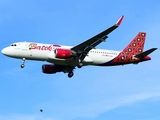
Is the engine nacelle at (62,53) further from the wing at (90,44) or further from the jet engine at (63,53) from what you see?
the wing at (90,44)

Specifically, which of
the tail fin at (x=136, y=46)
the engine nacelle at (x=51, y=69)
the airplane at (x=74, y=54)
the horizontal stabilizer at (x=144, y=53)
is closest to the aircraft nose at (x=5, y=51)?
the airplane at (x=74, y=54)

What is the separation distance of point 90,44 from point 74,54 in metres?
2.95

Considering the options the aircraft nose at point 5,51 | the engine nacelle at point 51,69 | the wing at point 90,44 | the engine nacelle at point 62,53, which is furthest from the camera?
the engine nacelle at point 51,69

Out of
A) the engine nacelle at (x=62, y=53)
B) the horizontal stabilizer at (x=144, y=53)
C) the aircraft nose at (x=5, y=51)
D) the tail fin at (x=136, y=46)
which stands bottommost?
the engine nacelle at (x=62, y=53)

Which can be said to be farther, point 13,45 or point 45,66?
point 45,66

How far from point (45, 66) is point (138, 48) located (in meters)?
16.1

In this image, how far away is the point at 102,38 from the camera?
6850 centimetres

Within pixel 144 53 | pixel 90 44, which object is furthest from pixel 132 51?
pixel 90 44

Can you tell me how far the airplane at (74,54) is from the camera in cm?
7044

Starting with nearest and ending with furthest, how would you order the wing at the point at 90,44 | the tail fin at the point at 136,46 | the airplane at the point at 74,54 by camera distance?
the wing at the point at 90,44
the airplane at the point at 74,54
the tail fin at the point at 136,46

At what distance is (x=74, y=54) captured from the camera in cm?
7131

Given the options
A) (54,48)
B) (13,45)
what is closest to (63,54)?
(54,48)

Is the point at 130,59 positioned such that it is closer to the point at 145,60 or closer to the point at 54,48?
the point at 145,60

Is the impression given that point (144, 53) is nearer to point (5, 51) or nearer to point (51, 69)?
point (51, 69)
